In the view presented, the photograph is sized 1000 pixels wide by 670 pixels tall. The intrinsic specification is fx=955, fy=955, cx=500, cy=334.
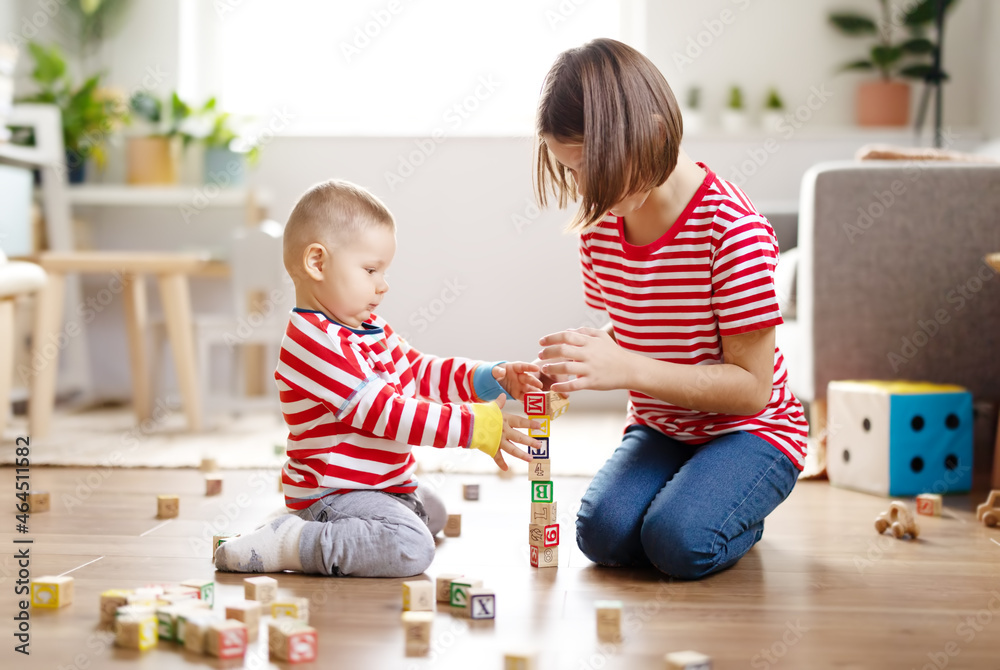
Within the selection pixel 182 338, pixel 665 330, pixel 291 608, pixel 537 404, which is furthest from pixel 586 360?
pixel 182 338

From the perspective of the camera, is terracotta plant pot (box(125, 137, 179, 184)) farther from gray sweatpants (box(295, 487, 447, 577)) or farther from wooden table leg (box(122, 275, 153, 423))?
gray sweatpants (box(295, 487, 447, 577))

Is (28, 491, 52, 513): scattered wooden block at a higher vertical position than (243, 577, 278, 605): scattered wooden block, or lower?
lower

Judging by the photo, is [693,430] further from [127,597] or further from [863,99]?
[863,99]

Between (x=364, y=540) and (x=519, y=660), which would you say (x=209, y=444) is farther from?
(x=519, y=660)

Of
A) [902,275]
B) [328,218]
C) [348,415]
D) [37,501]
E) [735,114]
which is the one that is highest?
[735,114]

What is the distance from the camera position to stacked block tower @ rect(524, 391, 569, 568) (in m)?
1.26

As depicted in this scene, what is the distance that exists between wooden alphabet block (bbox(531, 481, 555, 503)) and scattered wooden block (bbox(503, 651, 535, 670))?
364 mm

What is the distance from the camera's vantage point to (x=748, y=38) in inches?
133

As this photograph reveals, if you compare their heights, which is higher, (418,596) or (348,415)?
(348,415)

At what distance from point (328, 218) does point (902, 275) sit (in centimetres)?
129

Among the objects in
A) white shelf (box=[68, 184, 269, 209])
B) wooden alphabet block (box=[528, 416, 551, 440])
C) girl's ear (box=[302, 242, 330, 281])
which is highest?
white shelf (box=[68, 184, 269, 209])

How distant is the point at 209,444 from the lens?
7.79 ft

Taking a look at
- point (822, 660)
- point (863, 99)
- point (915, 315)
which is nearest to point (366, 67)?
Result: point (863, 99)

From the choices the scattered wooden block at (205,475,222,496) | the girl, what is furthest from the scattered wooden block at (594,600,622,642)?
the scattered wooden block at (205,475,222,496)
